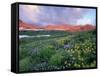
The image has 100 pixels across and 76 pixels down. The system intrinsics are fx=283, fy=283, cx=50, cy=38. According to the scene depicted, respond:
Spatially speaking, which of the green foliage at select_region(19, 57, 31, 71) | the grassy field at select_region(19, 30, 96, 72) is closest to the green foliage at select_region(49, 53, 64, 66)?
the grassy field at select_region(19, 30, 96, 72)

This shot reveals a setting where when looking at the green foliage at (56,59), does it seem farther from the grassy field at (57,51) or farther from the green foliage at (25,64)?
the green foliage at (25,64)

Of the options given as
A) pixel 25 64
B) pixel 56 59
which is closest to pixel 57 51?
pixel 56 59

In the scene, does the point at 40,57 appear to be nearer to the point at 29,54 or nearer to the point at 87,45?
the point at 29,54

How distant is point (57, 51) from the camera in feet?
10.1

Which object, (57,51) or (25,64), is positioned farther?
(57,51)

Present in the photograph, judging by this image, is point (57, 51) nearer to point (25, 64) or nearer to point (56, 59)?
point (56, 59)

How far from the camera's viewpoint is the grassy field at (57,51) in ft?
9.64

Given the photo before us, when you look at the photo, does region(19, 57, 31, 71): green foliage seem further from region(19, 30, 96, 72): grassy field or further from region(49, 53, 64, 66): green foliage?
region(49, 53, 64, 66): green foliage

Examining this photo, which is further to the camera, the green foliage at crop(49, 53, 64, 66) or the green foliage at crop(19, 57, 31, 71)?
the green foliage at crop(49, 53, 64, 66)

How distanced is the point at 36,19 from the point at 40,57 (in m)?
0.40

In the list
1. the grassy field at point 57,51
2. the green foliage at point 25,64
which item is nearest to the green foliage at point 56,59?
the grassy field at point 57,51

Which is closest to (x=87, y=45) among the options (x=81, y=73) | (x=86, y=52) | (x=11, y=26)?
(x=86, y=52)

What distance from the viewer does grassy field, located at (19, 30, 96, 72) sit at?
2939 mm

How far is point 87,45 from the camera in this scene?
3238 millimetres
